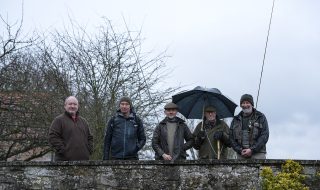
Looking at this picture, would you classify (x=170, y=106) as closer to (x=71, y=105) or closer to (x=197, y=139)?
(x=197, y=139)

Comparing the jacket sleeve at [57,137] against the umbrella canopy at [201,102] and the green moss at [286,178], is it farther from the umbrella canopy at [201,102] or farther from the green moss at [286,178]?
the green moss at [286,178]

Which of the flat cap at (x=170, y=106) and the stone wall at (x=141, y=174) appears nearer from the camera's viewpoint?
the stone wall at (x=141, y=174)

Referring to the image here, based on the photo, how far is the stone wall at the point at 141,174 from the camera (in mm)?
8602

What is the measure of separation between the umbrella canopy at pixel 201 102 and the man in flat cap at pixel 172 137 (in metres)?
0.52

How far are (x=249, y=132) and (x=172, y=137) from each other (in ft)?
3.69

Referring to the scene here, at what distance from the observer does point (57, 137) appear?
912 centimetres

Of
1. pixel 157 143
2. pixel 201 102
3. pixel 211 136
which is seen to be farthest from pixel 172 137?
pixel 201 102

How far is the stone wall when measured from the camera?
8.60 metres

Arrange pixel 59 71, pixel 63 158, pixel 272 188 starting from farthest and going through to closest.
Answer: pixel 59 71
pixel 63 158
pixel 272 188

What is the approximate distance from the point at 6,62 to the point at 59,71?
6.42 ft

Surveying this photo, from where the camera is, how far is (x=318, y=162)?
855cm

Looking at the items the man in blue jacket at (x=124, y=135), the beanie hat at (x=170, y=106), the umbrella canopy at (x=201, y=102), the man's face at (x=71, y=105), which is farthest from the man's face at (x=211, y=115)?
the man's face at (x=71, y=105)

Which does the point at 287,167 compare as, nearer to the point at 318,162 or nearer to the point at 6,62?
the point at 318,162

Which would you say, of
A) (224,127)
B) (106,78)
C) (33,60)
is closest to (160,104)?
(106,78)
